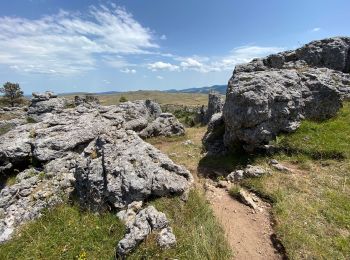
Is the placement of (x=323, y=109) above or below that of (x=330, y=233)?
above

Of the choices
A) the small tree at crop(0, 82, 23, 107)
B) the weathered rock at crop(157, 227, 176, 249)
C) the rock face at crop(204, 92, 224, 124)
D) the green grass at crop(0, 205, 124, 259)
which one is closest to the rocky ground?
the weathered rock at crop(157, 227, 176, 249)

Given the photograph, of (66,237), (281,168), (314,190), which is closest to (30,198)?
(66,237)

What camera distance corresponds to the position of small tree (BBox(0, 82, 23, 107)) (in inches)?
3543

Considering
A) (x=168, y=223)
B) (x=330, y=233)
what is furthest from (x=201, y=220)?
(x=330, y=233)

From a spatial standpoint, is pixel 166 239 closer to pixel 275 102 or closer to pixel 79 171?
pixel 79 171

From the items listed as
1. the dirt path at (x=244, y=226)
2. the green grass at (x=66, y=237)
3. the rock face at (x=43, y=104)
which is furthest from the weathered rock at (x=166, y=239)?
the rock face at (x=43, y=104)

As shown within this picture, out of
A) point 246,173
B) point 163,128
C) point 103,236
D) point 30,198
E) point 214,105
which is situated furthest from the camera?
point 214,105

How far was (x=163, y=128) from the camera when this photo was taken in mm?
28922

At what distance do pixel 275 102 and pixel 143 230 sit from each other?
1206 cm

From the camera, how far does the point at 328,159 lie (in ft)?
49.5

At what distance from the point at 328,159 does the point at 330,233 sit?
255 inches

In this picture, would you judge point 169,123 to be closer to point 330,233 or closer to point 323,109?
point 323,109

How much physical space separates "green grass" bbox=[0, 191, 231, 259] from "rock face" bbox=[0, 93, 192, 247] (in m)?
0.61

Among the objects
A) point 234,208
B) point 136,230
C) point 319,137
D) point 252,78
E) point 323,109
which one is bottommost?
point 234,208
